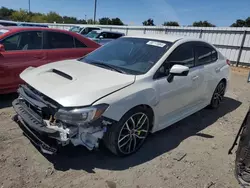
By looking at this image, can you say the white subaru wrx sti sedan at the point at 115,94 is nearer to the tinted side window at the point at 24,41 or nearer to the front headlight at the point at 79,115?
the front headlight at the point at 79,115

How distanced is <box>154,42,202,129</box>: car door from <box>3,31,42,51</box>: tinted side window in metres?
3.21

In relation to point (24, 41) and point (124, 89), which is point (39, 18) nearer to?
point (24, 41)

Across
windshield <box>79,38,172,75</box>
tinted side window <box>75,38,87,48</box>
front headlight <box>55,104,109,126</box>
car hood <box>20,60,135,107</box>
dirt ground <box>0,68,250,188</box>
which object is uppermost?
windshield <box>79,38,172,75</box>

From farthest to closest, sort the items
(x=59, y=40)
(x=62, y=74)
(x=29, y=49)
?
(x=59, y=40)
(x=29, y=49)
(x=62, y=74)

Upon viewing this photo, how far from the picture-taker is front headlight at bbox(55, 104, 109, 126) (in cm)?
253

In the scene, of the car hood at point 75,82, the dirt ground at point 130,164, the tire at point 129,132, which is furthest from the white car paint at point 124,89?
the dirt ground at point 130,164

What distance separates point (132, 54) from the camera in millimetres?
3664

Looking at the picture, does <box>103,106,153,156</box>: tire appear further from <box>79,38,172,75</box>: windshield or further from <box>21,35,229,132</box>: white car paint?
<box>79,38,172,75</box>: windshield

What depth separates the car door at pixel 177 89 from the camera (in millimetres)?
3371

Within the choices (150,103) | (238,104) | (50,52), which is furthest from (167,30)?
(150,103)

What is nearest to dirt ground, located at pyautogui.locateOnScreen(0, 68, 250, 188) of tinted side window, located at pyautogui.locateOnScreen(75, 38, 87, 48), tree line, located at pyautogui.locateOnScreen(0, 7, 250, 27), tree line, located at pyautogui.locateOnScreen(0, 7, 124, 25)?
tinted side window, located at pyautogui.locateOnScreen(75, 38, 87, 48)

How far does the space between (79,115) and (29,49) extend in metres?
3.27

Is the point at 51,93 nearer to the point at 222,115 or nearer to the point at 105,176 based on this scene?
the point at 105,176

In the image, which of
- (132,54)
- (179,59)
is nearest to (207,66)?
(179,59)
